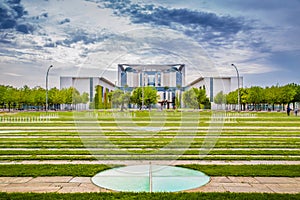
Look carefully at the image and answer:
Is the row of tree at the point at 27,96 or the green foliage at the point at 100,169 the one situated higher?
the row of tree at the point at 27,96

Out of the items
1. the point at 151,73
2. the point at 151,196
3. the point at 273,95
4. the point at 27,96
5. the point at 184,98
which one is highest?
the point at 27,96

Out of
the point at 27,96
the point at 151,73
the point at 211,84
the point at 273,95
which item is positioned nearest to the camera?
the point at 151,73

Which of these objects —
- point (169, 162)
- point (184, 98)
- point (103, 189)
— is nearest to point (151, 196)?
point (103, 189)

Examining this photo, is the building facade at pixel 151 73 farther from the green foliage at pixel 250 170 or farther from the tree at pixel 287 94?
the tree at pixel 287 94

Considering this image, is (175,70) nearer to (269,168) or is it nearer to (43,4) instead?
(269,168)

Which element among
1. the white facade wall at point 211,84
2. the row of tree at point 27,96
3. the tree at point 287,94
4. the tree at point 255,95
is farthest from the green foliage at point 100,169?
the tree at point 255,95

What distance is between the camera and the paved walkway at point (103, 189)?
7102 mm

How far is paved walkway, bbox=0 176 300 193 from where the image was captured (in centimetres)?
710

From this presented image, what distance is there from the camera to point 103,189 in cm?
720

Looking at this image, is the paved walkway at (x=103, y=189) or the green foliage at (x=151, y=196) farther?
the paved walkway at (x=103, y=189)

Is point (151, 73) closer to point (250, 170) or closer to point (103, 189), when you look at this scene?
point (250, 170)

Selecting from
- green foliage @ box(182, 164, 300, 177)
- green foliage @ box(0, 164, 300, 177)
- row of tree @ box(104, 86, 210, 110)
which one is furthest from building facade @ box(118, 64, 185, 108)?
green foliage @ box(182, 164, 300, 177)

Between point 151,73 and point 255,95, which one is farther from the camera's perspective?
point 255,95

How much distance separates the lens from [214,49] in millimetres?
14641
